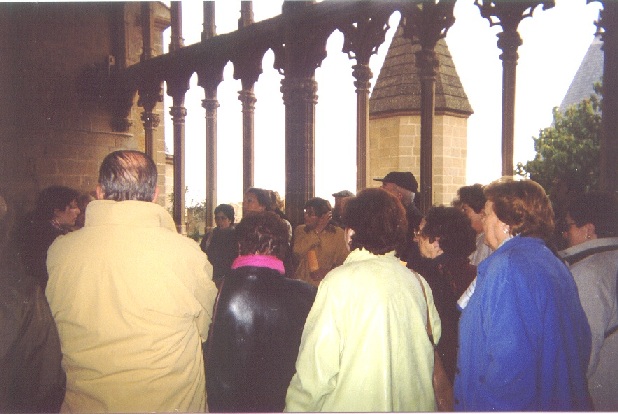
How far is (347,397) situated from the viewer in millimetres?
1813

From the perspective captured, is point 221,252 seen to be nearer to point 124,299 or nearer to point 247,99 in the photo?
point 124,299

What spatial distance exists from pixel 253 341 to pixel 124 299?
1.92ft

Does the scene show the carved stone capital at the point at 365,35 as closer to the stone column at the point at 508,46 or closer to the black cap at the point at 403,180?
the stone column at the point at 508,46

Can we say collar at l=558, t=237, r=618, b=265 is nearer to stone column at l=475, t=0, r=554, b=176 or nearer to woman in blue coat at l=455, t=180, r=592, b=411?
woman in blue coat at l=455, t=180, r=592, b=411

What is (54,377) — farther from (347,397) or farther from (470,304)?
(470,304)

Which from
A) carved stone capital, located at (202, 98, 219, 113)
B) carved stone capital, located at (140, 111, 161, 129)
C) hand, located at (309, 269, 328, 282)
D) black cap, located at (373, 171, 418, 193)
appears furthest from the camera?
carved stone capital, located at (140, 111, 161, 129)

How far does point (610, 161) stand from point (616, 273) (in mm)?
2251

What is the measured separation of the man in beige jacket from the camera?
1709 millimetres

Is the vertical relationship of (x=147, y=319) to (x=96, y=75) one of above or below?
below

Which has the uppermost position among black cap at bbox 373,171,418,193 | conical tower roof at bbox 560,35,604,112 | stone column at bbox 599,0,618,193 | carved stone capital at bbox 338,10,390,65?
conical tower roof at bbox 560,35,604,112

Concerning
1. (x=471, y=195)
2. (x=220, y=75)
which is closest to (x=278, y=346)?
(x=471, y=195)

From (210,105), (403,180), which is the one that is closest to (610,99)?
(403,180)

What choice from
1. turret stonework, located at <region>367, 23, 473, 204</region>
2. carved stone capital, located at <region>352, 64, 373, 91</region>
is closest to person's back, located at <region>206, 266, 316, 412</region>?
carved stone capital, located at <region>352, 64, 373, 91</region>

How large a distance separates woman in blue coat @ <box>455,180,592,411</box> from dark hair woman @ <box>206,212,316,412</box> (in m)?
0.67
